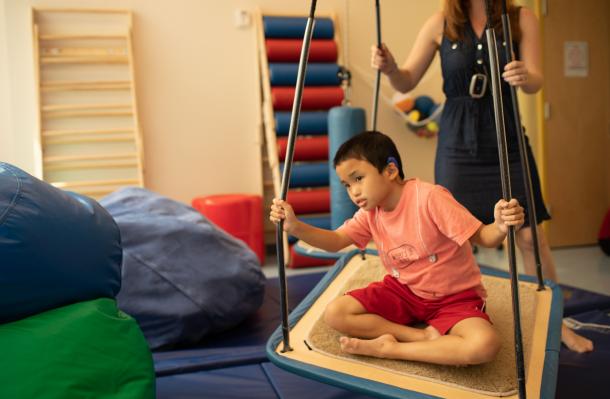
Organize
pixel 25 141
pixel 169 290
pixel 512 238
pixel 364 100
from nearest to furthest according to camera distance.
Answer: pixel 512 238 < pixel 169 290 < pixel 25 141 < pixel 364 100

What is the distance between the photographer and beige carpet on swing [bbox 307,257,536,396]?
147 cm

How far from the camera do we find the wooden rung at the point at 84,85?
4309mm

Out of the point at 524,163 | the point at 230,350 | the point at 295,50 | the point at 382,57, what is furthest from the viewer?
the point at 295,50

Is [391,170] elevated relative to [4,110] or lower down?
lower down

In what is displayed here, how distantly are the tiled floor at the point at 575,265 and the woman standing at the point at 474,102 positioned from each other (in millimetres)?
1447

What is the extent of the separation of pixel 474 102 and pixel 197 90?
298 cm

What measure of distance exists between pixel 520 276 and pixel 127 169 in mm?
3300

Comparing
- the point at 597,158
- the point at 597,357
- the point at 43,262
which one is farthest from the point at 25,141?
the point at 597,158

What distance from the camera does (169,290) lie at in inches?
96.4

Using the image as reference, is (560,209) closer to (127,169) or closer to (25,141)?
(127,169)

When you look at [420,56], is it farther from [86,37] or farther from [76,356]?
[86,37]

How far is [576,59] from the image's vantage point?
4707 mm

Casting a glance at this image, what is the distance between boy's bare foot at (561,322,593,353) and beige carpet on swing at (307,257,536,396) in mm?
394

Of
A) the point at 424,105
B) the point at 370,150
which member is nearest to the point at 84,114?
the point at 424,105
